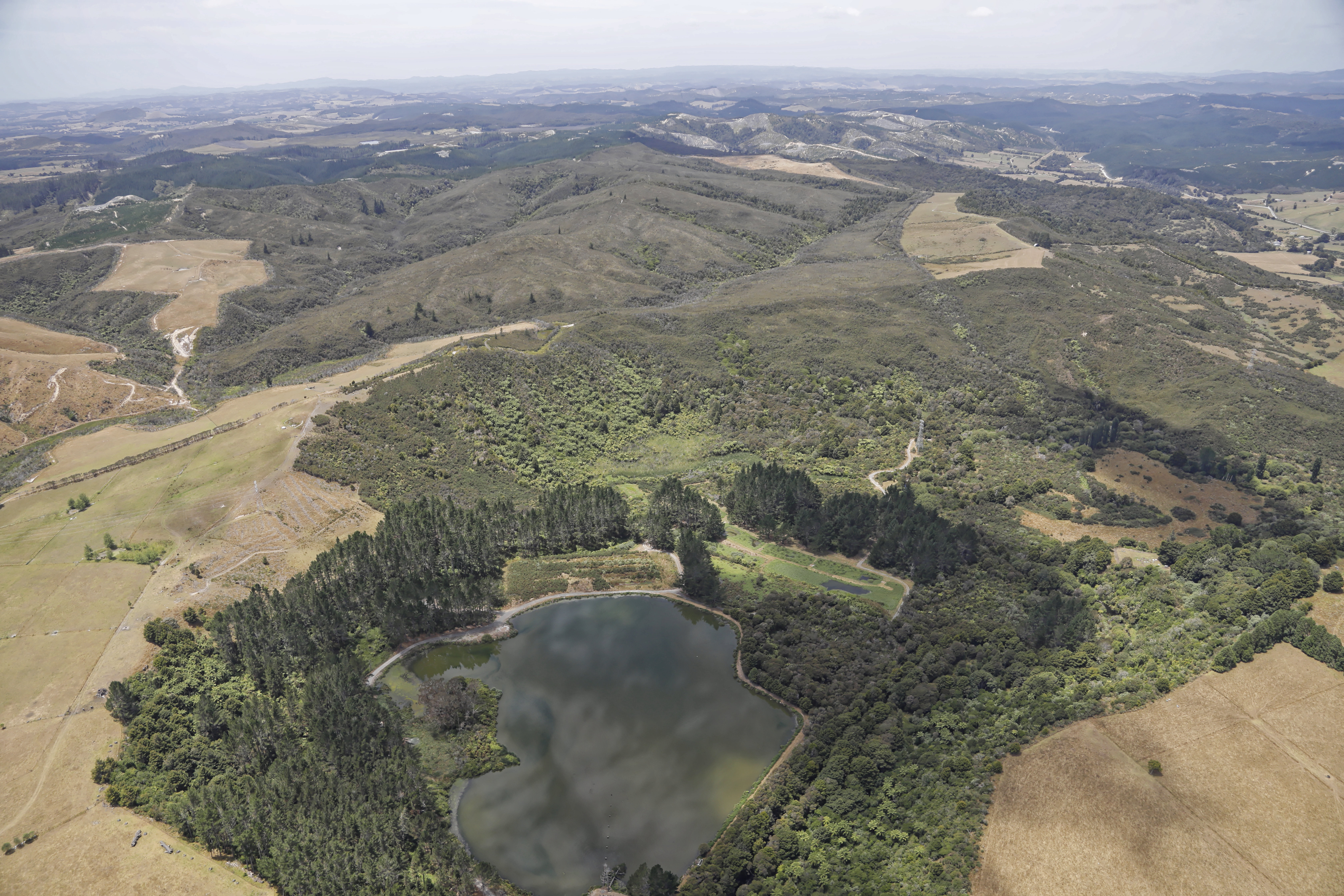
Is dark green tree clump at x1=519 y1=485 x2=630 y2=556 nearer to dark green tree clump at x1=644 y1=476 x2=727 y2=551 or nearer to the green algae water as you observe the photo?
dark green tree clump at x1=644 y1=476 x2=727 y2=551

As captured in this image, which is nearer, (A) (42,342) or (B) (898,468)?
(B) (898,468)

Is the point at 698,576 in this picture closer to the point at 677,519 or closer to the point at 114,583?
the point at 677,519

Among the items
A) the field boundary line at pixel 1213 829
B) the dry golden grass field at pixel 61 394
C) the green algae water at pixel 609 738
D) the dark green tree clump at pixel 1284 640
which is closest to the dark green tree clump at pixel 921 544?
the green algae water at pixel 609 738

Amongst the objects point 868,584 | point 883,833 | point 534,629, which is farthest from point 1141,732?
point 534,629

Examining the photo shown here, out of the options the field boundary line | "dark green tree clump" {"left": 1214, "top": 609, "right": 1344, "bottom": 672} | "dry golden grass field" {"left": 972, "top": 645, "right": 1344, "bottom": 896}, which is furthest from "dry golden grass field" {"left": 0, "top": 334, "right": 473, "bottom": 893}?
"dark green tree clump" {"left": 1214, "top": 609, "right": 1344, "bottom": 672}

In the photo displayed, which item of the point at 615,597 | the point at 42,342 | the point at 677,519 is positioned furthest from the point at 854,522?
the point at 42,342

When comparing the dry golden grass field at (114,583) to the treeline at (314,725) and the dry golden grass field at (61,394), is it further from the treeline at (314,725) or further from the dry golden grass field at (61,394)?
the dry golden grass field at (61,394)
